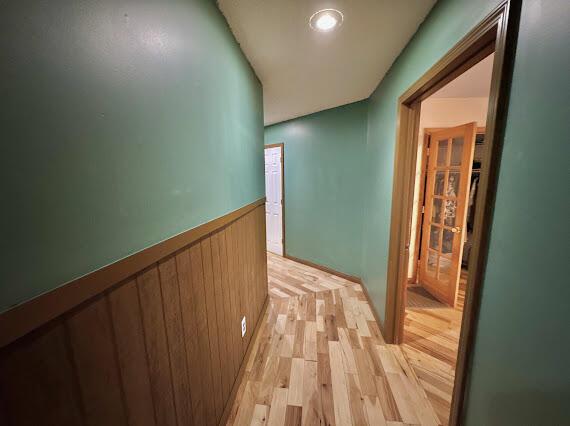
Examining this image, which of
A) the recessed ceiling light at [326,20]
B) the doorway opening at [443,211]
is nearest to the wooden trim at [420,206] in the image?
the doorway opening at [443,211]

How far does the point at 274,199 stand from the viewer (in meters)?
3.82

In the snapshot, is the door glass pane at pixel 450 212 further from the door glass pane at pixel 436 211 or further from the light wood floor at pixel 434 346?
the light wood floor at pixel 434 346

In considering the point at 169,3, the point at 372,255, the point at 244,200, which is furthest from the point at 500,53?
the point at 372,255

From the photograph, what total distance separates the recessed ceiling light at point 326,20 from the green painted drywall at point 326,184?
1455 mm

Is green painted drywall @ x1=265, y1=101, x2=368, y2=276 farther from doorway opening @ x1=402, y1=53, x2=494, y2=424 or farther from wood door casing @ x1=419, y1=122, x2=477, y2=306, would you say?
wood door casing @ x1=419, y1=122, x2=477, y2=306

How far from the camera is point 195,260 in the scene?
3.08 feet

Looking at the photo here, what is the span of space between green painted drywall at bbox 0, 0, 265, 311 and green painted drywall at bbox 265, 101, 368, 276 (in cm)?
213

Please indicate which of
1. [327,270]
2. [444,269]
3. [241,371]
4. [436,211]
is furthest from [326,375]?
[436,211]

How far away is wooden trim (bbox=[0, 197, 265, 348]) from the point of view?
364mm

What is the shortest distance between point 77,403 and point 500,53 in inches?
62.6

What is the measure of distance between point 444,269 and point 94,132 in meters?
3.24

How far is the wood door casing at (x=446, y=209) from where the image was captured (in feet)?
7.36

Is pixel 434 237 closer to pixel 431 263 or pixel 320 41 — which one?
pixel 431 263

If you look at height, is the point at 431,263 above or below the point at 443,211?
below
